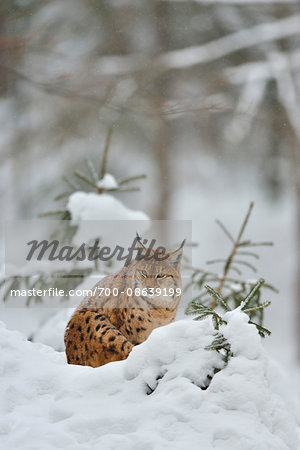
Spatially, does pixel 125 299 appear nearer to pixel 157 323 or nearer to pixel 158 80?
pixel 157 323

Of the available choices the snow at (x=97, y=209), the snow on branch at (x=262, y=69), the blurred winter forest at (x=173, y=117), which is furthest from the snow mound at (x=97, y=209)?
the snow on branch at (x=262, y=69)

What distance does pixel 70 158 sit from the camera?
8.34 metres

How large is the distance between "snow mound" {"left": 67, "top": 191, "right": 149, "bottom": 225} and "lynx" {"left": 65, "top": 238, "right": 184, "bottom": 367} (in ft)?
3.08

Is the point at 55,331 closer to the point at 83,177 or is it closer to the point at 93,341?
the point at 83,177

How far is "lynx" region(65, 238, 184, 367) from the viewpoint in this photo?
5.25 ft

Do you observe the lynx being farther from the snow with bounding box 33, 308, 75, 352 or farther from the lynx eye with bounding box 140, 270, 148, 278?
the snow with bounding box 33, 308, 75, 352

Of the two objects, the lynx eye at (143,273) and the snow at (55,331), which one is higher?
the lynx eye at (143,273)

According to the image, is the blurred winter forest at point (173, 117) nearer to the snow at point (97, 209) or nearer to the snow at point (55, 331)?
the snow at point (97, 209)

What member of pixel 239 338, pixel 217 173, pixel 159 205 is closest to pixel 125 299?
pixel 239 338

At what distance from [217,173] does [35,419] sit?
8.58 metres

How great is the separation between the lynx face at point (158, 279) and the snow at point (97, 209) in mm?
945

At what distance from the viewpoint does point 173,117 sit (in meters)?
8.48

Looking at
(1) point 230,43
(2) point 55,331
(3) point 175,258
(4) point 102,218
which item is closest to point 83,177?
(4) point 102,218

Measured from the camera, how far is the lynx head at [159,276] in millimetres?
1629
